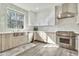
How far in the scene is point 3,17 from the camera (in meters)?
1.75

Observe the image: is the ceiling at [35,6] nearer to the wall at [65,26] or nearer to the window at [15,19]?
the window at [15,19]

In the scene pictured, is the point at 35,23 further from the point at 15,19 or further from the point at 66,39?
the point at 66,39


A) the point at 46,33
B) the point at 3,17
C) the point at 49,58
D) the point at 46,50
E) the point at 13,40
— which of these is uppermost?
the point at 3,17

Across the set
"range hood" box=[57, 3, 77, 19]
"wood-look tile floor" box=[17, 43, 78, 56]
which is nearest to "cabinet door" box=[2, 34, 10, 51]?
"wood-look tile floor" box=[17, 43, 78, 56]

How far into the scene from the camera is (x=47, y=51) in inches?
67.9

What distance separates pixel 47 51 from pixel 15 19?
0.83 m

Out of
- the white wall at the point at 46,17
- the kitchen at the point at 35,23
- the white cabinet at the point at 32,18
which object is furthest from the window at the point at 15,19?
the white wall at the point at 46,17

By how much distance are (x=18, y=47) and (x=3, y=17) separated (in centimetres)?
61

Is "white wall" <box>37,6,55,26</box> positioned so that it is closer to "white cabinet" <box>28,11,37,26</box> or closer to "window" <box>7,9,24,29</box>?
"white cabinet" <box>28,11,37,26</box>

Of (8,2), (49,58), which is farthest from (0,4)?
(49,58)

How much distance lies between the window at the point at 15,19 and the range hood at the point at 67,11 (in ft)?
2.30

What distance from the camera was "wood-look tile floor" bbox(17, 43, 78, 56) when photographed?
167 centimetres

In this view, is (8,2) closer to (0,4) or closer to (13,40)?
(0,4)

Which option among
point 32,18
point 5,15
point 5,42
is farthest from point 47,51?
point 5,15
